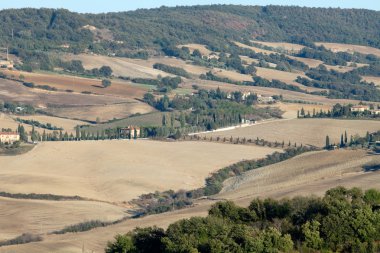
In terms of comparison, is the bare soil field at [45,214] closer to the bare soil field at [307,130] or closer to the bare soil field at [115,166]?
the bare soil field at [115,166]

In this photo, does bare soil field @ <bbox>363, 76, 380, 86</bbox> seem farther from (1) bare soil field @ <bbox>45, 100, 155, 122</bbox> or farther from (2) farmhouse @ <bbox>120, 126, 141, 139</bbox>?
(2) farmhouse @ <bbox>120, 126, 141, 139</bbox>

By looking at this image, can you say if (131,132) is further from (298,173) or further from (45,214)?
(45,214)

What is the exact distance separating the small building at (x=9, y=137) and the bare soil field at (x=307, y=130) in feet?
55.0

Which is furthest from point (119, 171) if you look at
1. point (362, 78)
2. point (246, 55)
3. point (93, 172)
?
point (246, 55)

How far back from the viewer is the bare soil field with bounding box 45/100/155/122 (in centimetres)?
12725

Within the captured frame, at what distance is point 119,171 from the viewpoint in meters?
88.3

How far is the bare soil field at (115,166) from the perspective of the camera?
81.4m

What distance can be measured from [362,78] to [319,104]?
39.9m

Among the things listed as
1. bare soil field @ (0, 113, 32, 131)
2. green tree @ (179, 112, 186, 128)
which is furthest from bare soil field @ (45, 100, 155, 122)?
bare soil field @ (0, 113, 32, 131)

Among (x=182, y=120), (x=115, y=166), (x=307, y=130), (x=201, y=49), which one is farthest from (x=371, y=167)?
(x=201, y=49)

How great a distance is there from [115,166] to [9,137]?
15.5m

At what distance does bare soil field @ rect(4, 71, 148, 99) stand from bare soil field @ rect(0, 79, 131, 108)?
286 centimetres

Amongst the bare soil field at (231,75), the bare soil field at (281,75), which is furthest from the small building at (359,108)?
the bare soil field at (231,75)

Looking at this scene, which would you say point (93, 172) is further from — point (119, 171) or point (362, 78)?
point (362, 78)
